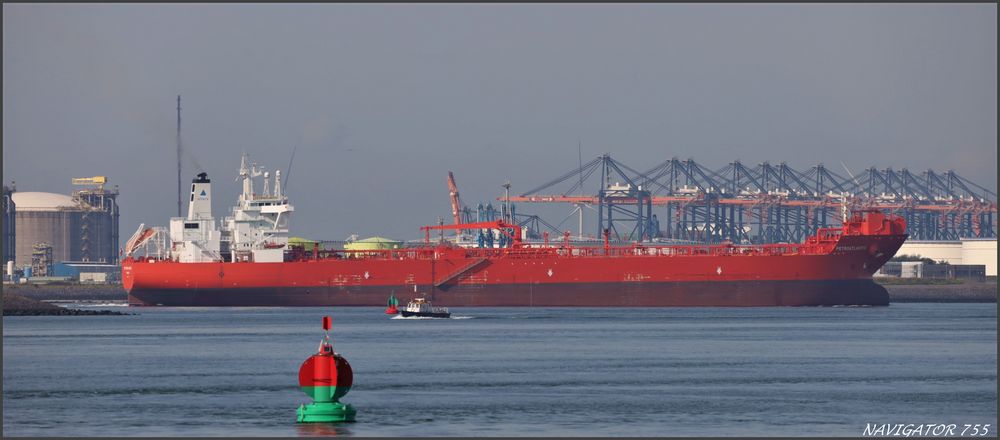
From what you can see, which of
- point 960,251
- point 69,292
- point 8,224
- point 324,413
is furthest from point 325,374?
point 8,224

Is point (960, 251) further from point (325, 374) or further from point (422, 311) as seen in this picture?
point (325, 374)

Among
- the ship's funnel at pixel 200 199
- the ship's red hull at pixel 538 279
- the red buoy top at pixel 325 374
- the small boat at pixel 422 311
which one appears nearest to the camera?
the red buoy top at pixel 325 374

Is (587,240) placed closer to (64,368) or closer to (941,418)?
(64,368)

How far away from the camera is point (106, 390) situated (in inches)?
1023

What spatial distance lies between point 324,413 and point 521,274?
39.1 metres

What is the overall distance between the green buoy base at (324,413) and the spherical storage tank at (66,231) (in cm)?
9685

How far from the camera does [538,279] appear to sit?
194 feet

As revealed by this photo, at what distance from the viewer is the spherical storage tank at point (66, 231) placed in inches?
4466

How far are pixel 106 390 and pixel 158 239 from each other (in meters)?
40.7

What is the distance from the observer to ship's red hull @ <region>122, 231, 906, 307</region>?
5628 centimetres

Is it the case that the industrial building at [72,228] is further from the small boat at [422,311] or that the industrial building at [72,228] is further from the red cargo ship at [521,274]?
the small boat at [422,311]

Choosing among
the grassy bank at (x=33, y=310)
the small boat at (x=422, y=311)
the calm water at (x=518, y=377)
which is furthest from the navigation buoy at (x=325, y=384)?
the grassy bank at (x=33, y=310)

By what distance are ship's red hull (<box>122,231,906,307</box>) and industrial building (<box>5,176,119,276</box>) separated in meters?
52.5

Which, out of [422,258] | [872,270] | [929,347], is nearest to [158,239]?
[422,258]
